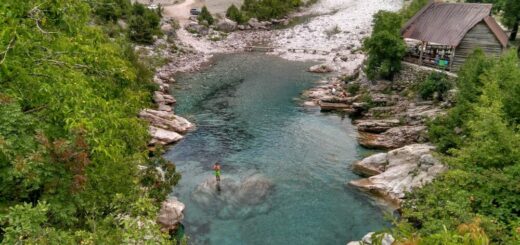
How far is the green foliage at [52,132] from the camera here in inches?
348

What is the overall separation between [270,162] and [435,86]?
19.8 metres

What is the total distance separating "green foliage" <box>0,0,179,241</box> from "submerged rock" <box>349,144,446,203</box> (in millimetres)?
21621

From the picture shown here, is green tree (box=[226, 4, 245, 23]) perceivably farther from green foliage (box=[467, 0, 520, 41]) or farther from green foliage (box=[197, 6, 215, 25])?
green foliage (box=[467, 0, 520, 41])

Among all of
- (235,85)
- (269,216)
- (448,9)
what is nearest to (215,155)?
(269,216)

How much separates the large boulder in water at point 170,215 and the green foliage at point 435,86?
1123 inches

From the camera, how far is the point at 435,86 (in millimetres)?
40344

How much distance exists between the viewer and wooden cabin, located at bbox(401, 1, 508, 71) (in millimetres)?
40844

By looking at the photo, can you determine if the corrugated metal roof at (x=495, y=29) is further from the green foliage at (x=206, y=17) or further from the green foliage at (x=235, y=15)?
the green foliage at (x=206, y=17)

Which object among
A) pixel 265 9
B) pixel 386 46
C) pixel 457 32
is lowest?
pixel 386 46

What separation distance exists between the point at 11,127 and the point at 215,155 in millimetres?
26517

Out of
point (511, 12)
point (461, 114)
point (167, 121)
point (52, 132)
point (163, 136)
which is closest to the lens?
point (52, 132)

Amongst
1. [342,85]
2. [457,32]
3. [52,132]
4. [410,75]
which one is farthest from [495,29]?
[52,132]

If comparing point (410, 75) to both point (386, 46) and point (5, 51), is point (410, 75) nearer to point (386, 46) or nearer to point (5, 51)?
point (386, 46)

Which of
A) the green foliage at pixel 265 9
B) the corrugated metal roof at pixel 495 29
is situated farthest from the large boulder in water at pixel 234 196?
the green foliage at pixel 265 9
